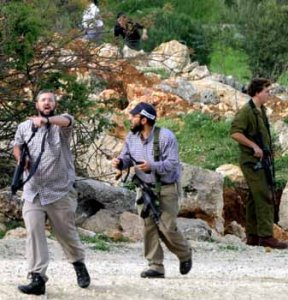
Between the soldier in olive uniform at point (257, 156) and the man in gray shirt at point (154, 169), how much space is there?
11.2 ft

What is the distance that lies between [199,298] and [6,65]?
5.65 m

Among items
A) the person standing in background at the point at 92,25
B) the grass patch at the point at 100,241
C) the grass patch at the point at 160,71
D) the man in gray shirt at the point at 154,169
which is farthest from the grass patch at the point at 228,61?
Answer: the man in gray shirt at the point at 154,169

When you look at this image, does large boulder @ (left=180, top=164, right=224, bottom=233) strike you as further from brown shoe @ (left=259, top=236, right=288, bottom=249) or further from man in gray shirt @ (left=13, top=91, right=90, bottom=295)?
man in gray shirt @ (left=13, top=91, right=90, bottom=295)

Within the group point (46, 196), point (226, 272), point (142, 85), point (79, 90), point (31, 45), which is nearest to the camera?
point (46, 196)

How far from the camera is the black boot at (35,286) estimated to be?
9.07m

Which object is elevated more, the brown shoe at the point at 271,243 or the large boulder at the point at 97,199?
the large boulder at the point at 97,199

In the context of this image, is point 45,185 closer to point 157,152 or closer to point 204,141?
point 157,152

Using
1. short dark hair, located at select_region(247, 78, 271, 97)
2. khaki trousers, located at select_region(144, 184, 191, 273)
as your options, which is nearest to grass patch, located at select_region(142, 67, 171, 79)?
short dark hair, located at select_region(247, 78, 271, 97)

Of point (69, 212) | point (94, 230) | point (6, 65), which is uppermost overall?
point (6, 65)

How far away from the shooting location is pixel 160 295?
9.40m

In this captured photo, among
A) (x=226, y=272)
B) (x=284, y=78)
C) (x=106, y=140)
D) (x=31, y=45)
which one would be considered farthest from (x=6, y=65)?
(x=284, y=78)

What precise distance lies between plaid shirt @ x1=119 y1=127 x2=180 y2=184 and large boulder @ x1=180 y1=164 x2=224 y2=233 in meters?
5.55

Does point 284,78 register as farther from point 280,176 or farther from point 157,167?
point 157,167

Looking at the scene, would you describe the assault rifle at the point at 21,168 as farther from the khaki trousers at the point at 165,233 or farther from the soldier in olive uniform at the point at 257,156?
the soldier in olive uniform at the point at 257,156
